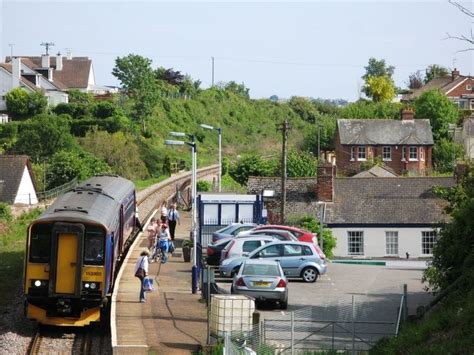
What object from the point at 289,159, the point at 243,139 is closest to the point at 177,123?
the point at 243,139

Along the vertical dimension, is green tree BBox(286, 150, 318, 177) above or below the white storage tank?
above

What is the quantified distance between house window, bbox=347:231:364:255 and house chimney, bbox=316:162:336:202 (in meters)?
2.13

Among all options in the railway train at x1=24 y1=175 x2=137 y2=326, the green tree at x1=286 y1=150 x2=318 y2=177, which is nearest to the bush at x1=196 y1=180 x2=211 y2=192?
the green tree at x1=286 y1=150 x2=318 y2=177

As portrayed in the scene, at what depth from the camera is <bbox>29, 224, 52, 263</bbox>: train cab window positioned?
23.8 m

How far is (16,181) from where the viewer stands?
52188 mm

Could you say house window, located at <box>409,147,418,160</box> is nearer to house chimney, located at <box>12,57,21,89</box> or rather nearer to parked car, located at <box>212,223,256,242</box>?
house chimney, located at <box>12,57,21,89</box>

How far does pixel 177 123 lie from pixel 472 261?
72.0 metres

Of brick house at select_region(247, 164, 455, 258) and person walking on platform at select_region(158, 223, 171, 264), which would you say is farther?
brick house at select_region(247, 164, 455, 258)

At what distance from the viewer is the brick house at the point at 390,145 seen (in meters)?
78.7


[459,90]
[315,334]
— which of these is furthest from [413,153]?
[315,334]

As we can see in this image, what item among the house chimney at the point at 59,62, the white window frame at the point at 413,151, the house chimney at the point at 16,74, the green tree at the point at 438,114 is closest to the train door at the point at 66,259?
the white window frame at the point at 413,151

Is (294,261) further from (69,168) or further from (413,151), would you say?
(413,151)

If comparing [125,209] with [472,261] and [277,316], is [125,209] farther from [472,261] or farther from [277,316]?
[472,261]

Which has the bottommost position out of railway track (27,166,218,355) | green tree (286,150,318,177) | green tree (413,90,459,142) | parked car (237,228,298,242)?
railway track (27,166,218,355)
